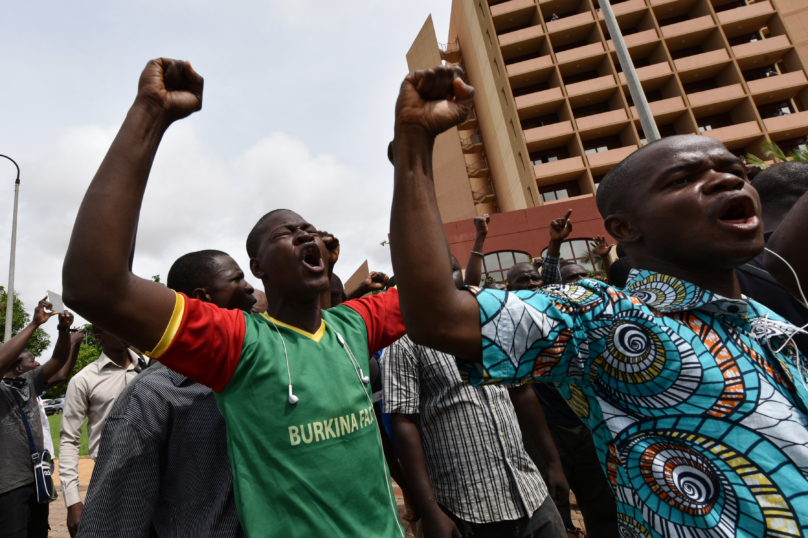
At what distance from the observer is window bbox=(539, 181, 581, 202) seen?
91.8 ft

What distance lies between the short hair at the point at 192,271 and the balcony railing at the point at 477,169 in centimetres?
3252

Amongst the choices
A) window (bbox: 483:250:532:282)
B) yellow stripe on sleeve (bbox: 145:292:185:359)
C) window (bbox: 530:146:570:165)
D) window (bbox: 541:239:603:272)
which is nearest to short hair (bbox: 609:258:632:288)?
yellow stripe on sleeve (bbox: 145:292:185:359)

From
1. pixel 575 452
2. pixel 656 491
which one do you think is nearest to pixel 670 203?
pixel 656 491

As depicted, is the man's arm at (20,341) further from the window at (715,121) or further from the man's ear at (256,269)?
the window at (715,121)

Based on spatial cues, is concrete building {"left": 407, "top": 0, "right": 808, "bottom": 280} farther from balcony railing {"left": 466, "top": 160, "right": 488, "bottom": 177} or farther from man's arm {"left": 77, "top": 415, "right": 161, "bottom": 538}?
man's arm {"left": 77, "top": 415, "right": 161, "bottom": 538}

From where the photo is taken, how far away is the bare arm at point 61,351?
4.23m

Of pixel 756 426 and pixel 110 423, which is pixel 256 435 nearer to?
pixel 110 423

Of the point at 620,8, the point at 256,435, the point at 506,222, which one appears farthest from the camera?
the point at 620,8

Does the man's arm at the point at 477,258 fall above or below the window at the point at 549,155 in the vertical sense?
below

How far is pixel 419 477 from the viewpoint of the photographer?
7.65 ft

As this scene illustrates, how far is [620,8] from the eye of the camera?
2816 cm

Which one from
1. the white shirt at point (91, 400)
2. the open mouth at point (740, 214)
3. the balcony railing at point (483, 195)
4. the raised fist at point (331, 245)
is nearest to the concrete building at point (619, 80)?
the balcony railing at point (483, 195)

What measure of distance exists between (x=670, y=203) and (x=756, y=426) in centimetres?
59

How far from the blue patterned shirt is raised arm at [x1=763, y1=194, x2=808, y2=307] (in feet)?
1.37
